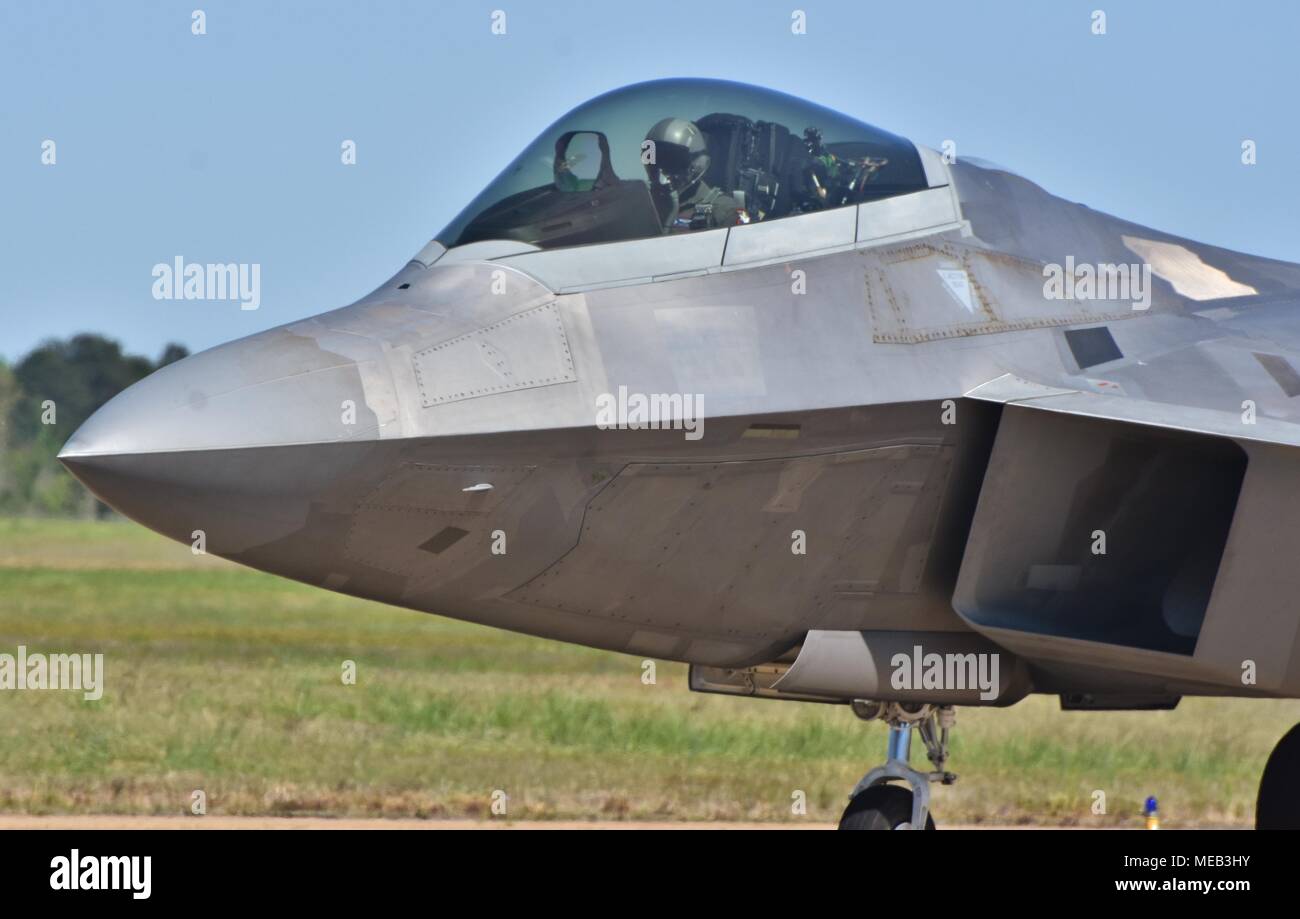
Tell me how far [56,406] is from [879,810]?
41979 mm

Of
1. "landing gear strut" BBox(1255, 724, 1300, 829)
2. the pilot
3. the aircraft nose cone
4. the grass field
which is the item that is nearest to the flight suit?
the pilot

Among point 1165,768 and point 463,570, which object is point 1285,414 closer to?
point 463,570

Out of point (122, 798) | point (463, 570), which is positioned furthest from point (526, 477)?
point (122, 798)

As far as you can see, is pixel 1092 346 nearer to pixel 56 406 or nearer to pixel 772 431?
pixel 772 431

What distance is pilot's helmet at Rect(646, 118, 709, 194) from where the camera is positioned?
7207 mm

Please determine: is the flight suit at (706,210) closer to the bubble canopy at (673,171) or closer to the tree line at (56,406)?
the bubble canopy at (673,171)

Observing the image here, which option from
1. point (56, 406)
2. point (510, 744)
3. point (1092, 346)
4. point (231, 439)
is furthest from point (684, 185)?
point (56, 406)

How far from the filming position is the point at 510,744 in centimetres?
1599

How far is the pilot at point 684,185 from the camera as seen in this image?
714 cm

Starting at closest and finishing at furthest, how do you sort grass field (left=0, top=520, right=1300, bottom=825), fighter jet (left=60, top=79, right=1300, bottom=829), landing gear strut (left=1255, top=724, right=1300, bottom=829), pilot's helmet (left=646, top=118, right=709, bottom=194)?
fighter jet (left=60, top=79, right=1300, bottom=829)
pilot's helmet (left=646, top=118, right=709, bottom=194)
landing gear strut (left=1255, top=724, right=1300, bottom=829)
grass field (left=0, top=520, right=1300, bottom=825)

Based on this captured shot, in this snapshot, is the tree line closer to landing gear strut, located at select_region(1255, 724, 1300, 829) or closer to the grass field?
the grass field

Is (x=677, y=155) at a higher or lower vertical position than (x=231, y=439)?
higher

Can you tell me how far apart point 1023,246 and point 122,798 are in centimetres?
800

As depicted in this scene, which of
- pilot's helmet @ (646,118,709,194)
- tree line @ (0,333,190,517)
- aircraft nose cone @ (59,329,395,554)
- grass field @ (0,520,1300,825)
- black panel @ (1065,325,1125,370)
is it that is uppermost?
tree line @ (0,333,190,517)
